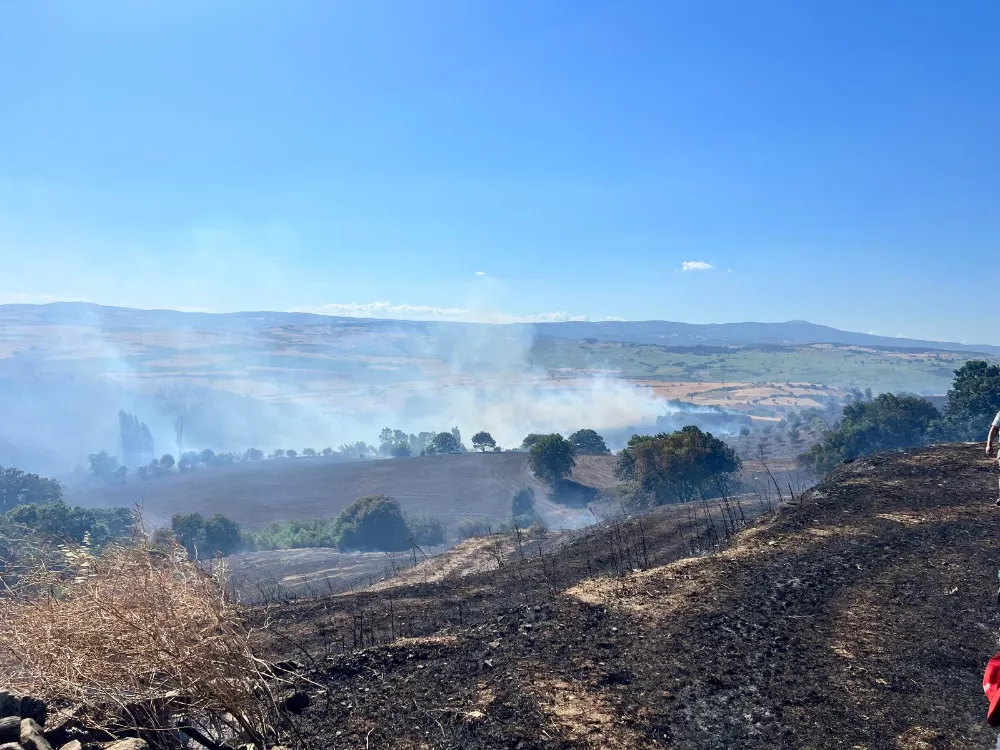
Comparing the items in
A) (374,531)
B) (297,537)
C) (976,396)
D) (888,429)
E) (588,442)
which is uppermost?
(976,396)

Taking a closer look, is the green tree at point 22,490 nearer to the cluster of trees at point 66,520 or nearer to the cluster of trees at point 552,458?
the cluster of trees at point 66,520

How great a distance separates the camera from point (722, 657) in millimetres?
9266

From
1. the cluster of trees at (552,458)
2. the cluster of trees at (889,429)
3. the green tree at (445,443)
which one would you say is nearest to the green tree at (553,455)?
the cluster of trees at (552,458)

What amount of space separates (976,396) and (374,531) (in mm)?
51914

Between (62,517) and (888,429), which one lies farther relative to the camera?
(888,429)

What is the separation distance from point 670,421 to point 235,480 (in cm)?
9560

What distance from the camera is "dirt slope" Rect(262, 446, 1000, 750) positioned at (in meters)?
7.34

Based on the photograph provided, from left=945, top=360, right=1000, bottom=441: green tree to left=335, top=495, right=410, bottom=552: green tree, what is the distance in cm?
4863

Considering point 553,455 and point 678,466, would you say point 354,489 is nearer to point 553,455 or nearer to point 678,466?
point 553,455

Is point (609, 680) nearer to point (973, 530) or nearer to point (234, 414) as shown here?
point (973, 530)

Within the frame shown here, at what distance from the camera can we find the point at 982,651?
349 inches

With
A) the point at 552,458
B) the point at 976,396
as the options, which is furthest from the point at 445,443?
the point at 976,396

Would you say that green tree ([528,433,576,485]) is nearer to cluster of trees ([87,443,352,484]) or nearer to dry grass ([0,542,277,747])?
dry grass ([0,542,277,747])

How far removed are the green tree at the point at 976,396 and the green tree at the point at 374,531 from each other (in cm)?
4863
